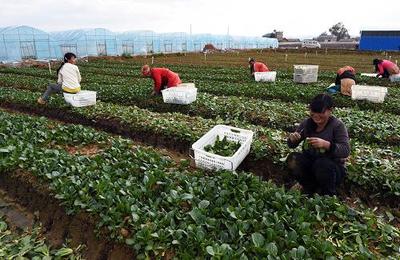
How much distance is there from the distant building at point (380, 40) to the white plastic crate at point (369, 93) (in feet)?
156

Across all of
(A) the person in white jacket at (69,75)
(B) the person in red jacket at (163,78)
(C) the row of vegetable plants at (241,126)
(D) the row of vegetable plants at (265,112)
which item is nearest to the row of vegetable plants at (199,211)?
(C) the row of vegetable plants at (241,126)

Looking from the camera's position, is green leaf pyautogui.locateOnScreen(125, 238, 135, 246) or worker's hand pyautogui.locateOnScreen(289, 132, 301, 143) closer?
green leaf pyautogui.locateOnScreen(125, 238, 135, 246)

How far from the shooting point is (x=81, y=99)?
30.0 feet

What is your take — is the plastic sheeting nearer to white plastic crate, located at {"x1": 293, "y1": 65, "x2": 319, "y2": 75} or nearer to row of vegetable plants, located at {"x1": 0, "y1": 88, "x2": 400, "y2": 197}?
row of vegetable plants, located at {"x1": 0, "y1": 88, "x2": 400, "y2": 197}

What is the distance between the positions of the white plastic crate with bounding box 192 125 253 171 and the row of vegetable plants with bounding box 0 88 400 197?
41 cm

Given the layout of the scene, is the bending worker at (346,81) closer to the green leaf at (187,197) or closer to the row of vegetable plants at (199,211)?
the row of vegetable plants at (199,211)

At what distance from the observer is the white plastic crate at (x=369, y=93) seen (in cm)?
956

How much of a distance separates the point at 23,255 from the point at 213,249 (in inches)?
84.9

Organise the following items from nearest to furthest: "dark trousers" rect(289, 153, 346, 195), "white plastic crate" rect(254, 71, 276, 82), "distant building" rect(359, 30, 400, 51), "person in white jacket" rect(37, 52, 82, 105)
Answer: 1. "dark trousers" rect(289, 153, 346, 195)
2. "person in white jacket" rect(37, 52, 82, 105)
3. "white plastic crate" rect(254, 71, 276, 82)
4. "distant building" rect(359, 30, 400, 51)

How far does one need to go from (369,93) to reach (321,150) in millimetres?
6935

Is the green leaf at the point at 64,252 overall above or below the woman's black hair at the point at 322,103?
below

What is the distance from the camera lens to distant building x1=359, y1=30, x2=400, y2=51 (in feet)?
165

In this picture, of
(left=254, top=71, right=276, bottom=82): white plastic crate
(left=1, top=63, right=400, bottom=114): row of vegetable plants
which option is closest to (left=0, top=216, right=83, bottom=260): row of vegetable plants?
(left=1, top=63, right=400, bottom=114): row of vegetable plants

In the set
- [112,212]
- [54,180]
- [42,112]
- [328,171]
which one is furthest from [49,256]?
[42,112]
